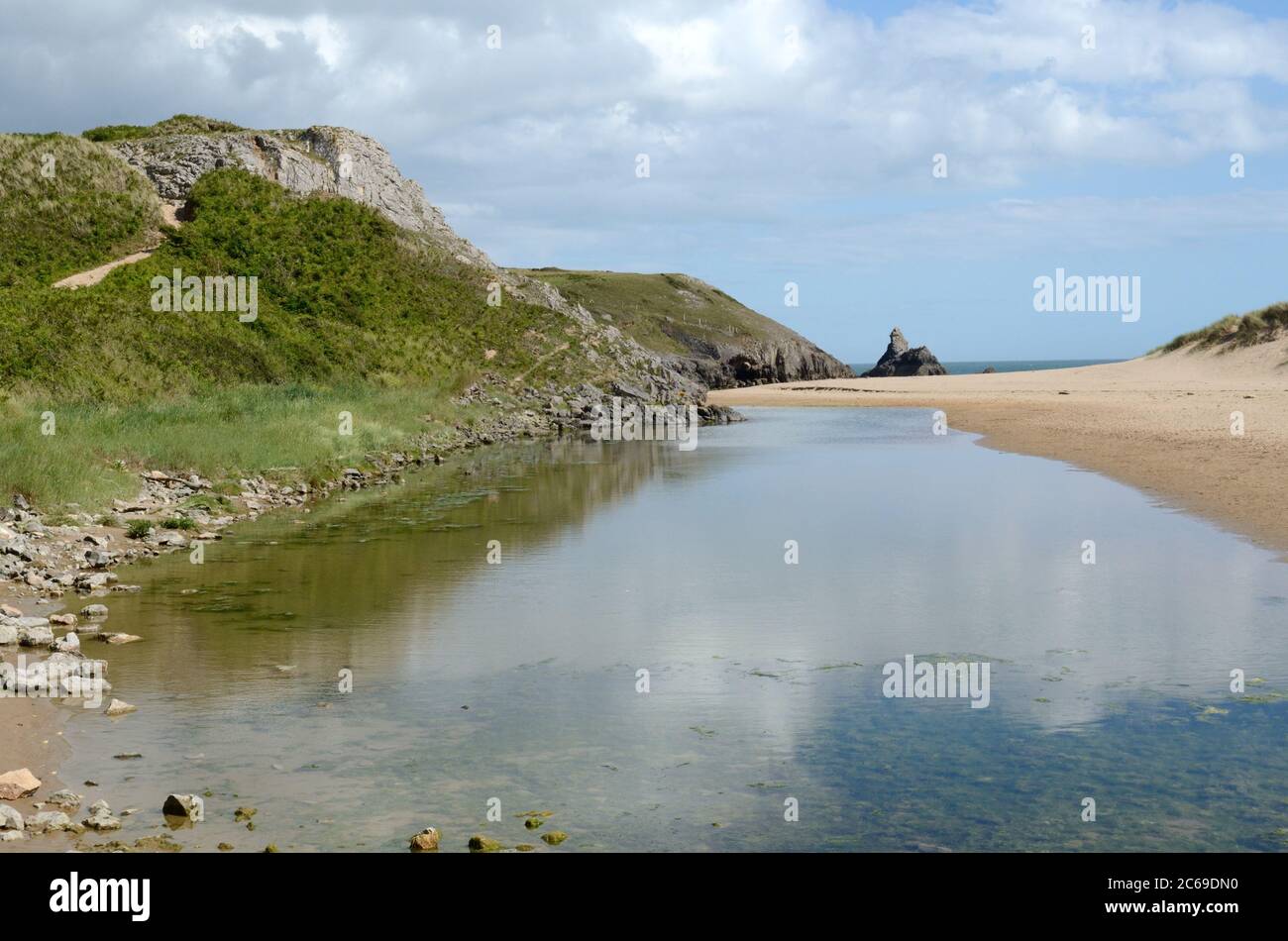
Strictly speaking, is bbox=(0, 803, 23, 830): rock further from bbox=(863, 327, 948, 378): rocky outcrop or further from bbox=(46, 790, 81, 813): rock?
bbox=(863, 327, 948, 378): rocky outcrop

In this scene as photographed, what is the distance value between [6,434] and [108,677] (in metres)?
12.9

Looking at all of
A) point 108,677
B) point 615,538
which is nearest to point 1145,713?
point 108,677

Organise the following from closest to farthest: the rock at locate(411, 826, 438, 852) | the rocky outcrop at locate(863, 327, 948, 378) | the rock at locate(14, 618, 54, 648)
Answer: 1. the rock at locate(411, 826, 438, 852)
2. the rock at locate(14, 618, 54, 648)
3. the rocky outcrop at locate(863, 327, 948, 378)

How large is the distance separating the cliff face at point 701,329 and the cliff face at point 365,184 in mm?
31861

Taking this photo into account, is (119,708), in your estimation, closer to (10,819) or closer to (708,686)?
(10,819)

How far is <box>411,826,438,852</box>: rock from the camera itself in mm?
7945

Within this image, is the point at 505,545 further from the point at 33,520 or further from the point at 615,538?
the point at 33,520

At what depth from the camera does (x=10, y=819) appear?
8.13 metres

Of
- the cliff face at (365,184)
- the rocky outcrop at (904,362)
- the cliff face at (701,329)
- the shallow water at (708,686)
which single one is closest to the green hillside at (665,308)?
the cliff face at (701,329)

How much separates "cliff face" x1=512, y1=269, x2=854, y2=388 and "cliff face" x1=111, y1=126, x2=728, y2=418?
3186cm

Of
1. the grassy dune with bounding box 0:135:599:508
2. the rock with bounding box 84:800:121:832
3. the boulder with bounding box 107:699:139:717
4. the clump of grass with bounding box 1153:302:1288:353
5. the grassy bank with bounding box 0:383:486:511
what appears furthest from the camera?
the clump of grass with bounding box 1153:302:1288:353

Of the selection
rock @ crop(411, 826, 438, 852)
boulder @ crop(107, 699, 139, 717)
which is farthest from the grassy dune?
rock @ crop(411, 826, 438, 852)

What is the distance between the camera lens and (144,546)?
64.5 ft

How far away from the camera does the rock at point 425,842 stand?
795cm
